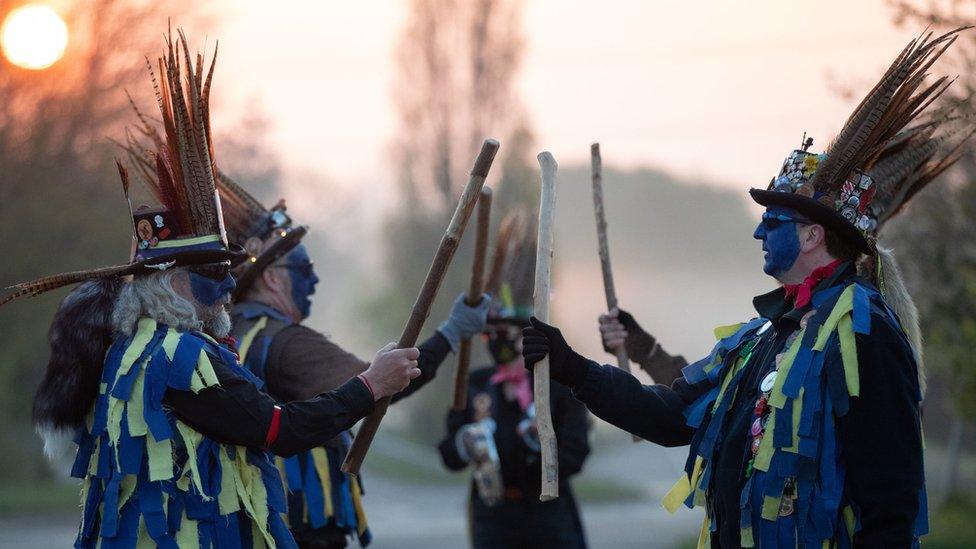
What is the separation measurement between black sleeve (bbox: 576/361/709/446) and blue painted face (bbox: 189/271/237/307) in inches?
50.1

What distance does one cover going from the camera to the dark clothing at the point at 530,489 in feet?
21.8

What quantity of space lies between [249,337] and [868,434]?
2.62 m

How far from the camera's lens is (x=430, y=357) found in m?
5.47

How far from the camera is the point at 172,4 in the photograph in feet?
60.9

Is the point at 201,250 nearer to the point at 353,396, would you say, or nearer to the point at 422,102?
the point at 353,396

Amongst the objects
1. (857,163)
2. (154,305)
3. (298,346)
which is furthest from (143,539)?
(857,163)

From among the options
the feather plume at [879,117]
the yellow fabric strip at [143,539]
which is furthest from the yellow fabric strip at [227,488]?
the feather plume at [879,117]

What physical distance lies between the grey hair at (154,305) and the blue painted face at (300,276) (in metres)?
1.26

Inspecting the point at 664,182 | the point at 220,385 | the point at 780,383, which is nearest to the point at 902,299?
the point at 780,383

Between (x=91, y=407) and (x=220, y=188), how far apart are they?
1518 mm

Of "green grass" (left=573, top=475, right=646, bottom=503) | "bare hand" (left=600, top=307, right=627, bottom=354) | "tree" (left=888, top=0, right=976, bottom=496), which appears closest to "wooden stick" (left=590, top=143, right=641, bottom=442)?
"bare hand" (left=600, top=307, right=627, bottom=354)

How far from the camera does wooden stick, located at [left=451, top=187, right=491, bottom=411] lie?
17.1 feet

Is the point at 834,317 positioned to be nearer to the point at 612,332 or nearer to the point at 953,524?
the point at 612,332

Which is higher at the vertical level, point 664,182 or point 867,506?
point 664,182
